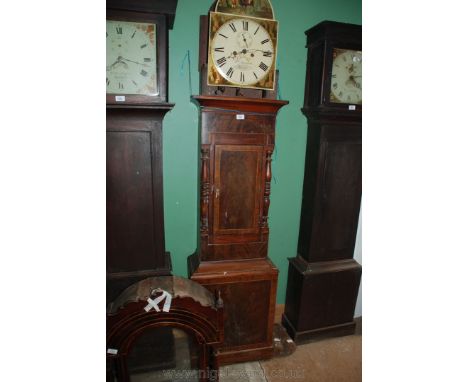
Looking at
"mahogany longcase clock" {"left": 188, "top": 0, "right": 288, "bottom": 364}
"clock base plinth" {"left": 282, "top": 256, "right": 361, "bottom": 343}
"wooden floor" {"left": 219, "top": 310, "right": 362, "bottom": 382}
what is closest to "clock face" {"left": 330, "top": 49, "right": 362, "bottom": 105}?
"mahogany longcase clock" {"left": 188, "top": 0, "right": 288, "bottom": 364}

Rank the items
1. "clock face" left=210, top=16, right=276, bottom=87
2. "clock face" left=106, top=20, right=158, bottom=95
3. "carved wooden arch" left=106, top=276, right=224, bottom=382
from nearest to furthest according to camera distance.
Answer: "carved wooden arch" left=106, top=276, right=224, bottom=382, "clock face" left=106, top=20, right=158, bottom=95, "clock face" left=210, top=16, right=276, bottom=87

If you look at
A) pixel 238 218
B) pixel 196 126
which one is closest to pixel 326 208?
pixel 238 218

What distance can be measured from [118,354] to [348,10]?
2.94 metres

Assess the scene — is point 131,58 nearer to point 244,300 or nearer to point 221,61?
point 221,61

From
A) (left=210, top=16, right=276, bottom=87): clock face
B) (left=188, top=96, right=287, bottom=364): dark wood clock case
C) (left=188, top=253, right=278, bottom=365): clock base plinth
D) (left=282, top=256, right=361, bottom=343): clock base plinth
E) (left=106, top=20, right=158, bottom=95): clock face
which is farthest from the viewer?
(left=282, top=256, right=361, bottom=343): clock base plinth

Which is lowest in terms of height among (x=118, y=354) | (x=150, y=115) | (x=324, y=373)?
(x=324, y=373)

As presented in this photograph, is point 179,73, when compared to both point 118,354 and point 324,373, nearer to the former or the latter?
point 118,354

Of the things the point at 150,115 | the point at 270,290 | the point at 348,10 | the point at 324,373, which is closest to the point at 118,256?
the point at 150,115

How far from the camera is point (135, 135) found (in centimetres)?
183

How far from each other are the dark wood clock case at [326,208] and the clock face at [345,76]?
5 centimetres

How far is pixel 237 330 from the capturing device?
218 centimetres

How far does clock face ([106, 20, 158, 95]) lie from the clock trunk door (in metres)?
0.61

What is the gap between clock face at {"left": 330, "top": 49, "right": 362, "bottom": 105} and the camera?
2111 millimetres

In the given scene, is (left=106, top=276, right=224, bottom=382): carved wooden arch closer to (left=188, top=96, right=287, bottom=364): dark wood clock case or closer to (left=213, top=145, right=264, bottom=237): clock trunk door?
(left=188, top=96, right=287, bottom=364): dark wood clock case
